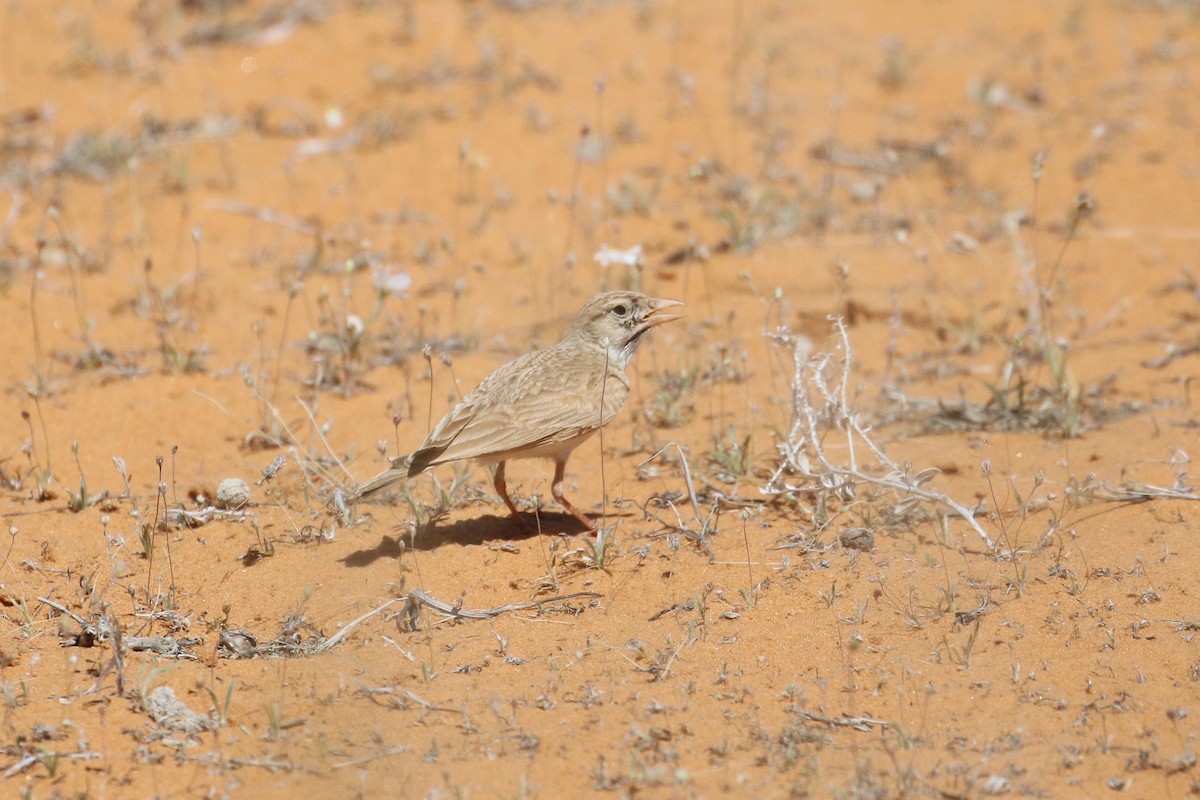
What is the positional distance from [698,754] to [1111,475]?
2.85 meters

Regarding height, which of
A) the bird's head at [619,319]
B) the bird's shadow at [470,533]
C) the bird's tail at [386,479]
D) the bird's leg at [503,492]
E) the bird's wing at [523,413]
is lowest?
the bird's shadow at [470,533]

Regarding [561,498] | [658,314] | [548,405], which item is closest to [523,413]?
[548,405]

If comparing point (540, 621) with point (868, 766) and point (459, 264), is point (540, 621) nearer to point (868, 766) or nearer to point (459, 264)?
point (868, 766)

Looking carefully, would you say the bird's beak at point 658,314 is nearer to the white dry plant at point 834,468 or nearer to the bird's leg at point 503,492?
the white dry plant at point 834,468

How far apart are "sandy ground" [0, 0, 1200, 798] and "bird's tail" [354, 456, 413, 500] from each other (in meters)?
0.36

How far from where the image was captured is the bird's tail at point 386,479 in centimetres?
541

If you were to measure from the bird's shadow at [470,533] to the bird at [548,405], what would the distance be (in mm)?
76

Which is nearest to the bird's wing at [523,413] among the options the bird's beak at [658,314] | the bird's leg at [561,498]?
the bird's leg at [561,498]

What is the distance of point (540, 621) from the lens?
516 cm

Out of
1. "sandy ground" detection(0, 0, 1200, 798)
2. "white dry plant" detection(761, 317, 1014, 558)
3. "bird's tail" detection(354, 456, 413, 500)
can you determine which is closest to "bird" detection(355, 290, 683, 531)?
"bird's tail" detection(354, 456, 413, 500)

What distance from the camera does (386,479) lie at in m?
5.43

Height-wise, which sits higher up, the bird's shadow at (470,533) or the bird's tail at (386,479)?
the bird's tail at (386,479)

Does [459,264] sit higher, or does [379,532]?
[459,264]

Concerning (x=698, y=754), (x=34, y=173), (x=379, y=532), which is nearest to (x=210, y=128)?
(x=34, y=173)
